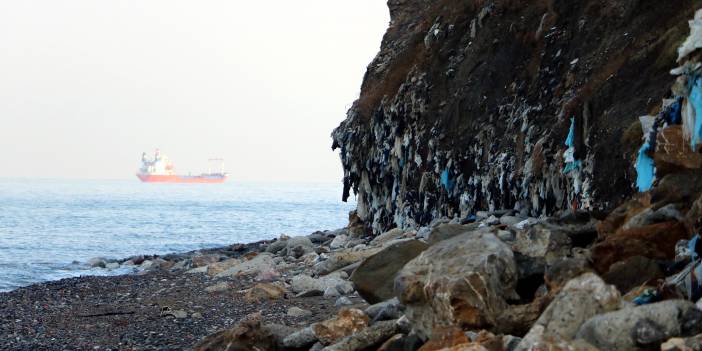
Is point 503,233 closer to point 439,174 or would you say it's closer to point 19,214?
point 439,174

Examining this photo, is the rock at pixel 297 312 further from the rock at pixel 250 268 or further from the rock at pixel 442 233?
the rock at pixel 250 268

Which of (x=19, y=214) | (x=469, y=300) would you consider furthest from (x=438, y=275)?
(x=19, y=214)

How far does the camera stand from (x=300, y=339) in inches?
450

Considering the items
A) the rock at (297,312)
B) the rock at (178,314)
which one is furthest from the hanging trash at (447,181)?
the rock at (178,314)

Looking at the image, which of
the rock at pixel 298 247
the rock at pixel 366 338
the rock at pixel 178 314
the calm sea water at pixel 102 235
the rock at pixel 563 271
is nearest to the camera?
the rock at pixel 563 271

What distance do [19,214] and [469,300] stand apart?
81.7 meters

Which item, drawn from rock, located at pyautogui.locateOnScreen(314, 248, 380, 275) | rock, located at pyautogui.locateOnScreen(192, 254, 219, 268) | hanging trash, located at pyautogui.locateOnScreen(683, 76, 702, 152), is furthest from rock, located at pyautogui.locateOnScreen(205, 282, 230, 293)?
hanging trash, located at pyautogui.locateOnScreen(683, 76, 702, 152)

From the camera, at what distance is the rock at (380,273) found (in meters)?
13.4

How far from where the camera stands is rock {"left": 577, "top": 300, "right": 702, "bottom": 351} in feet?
24.2

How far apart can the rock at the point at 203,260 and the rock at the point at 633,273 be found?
873 inches

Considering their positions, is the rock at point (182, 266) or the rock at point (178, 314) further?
the rock at point (182, 266)

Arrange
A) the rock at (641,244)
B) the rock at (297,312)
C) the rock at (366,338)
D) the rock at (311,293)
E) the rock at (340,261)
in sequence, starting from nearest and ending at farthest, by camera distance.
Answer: the rock at (366,338)
the rock at (641,244)
the rock at (297,312)
the rock at (311,293)
the rock at (340,261)

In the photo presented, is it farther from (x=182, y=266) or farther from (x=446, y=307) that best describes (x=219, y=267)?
(x=446, y=307)

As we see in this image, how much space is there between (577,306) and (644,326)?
94 cm
